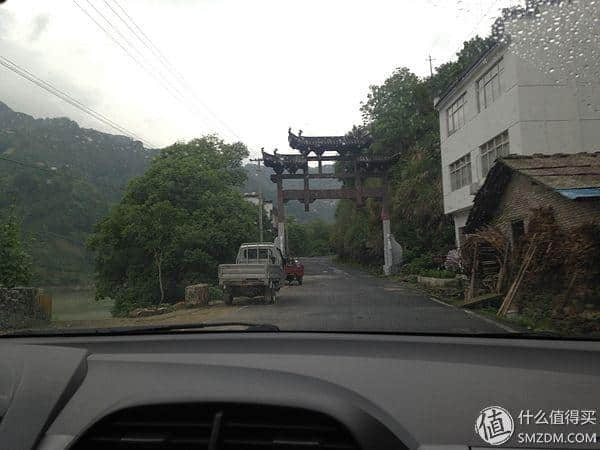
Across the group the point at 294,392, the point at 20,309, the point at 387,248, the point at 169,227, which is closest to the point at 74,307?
the point at 20,309

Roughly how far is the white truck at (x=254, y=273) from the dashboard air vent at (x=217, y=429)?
2.23 meters

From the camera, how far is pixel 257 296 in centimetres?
512

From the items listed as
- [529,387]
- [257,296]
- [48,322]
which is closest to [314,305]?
[48,322]

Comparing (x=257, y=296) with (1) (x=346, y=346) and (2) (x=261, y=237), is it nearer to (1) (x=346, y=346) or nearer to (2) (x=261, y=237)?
(2) (x=261, y=237)

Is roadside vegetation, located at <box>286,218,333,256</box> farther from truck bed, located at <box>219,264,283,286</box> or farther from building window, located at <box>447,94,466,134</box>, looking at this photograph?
building window, located at <box>447,94,466,134</box>

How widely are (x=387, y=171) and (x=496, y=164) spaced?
811 millimetres

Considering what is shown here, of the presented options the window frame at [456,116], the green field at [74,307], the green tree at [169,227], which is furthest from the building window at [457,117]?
the green field at [74,307]

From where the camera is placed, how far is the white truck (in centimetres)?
415

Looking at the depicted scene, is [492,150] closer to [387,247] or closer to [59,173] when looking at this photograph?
[387,247]

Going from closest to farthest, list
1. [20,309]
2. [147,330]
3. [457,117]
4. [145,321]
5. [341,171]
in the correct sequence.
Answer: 1. [147,330]
2. [145,321]
3. [20,309]
4. [457,117]
5. [341,171]

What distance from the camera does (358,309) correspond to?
9.43 ft

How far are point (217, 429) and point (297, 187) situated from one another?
2.95 metres

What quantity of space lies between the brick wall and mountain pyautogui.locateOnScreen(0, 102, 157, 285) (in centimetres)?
266

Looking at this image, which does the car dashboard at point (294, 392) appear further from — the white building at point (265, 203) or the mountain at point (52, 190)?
the white building at point (265, 203)
